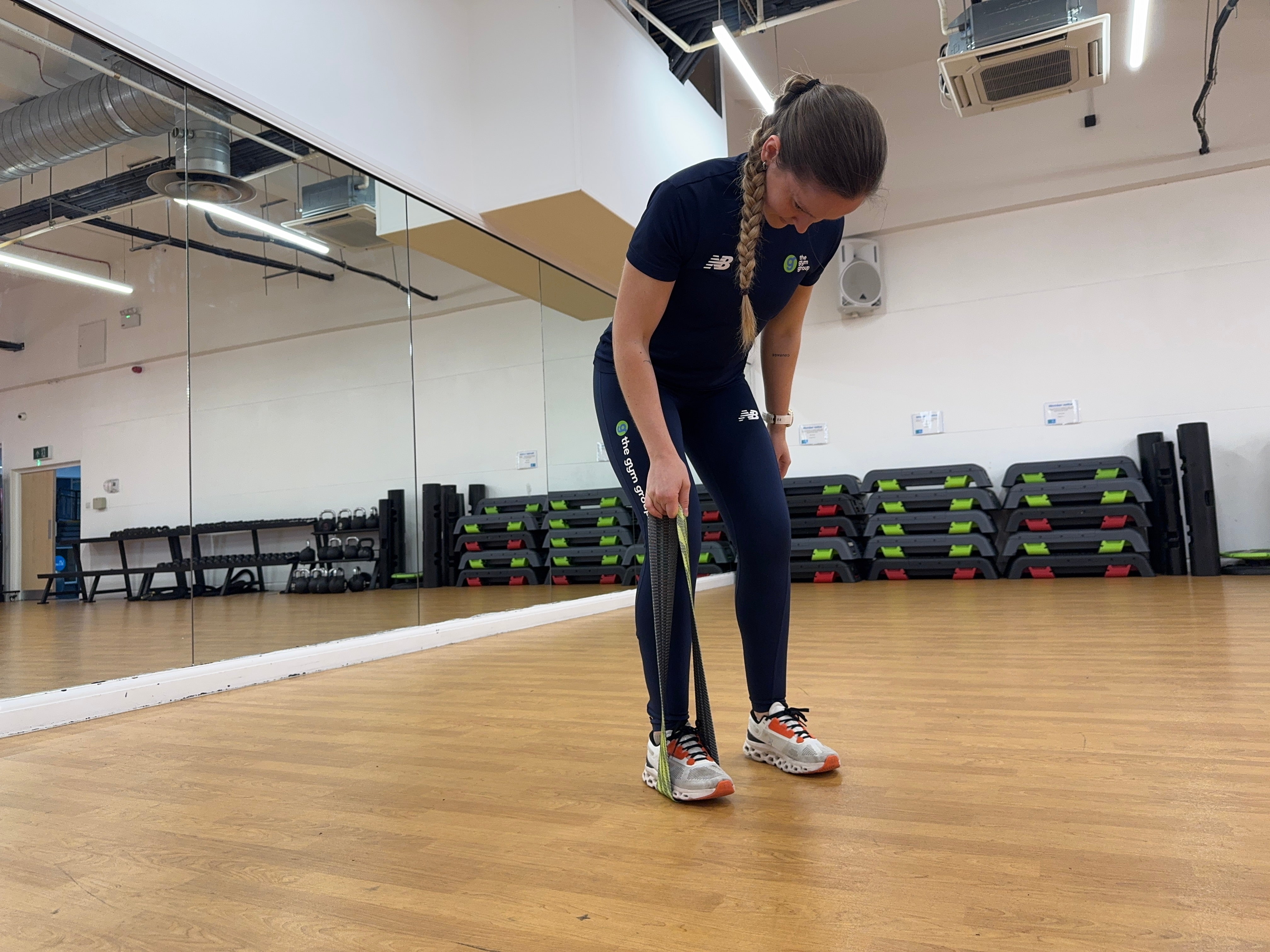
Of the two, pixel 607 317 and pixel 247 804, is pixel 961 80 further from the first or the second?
pixel 247 804

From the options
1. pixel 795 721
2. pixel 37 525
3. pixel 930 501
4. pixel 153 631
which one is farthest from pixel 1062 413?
pixel 37 525

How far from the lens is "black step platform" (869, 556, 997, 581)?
6.27 m

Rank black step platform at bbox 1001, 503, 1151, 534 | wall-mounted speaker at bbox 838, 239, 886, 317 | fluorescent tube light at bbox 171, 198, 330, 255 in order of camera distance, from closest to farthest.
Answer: fluorescent tube light at bbox 171, 198, 330, 255
black step platform at bbox 1001, 503, 1151, 534
wall-mounted speaker at bbox 838, 239, 886, 317

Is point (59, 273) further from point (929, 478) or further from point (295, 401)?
point (929, 478)

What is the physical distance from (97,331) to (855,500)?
543 centimetres

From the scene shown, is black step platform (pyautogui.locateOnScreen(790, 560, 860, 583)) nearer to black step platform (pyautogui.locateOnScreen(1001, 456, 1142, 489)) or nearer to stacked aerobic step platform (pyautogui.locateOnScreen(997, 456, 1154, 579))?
stacked aerobic step platform (pyautogui.locateOnScreen(997, 456, 1154, 579))

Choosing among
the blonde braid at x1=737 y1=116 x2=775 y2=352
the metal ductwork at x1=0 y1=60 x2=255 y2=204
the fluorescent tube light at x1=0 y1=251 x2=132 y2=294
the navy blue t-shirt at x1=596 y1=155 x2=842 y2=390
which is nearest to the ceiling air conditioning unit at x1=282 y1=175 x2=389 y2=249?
the metal ductwork at x1=0 y1=60 x2=255 y2=204

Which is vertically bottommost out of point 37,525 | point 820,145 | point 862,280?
point 37,525

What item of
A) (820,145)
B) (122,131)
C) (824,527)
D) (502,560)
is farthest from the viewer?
(824,527)

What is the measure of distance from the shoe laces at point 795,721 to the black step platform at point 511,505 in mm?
3386

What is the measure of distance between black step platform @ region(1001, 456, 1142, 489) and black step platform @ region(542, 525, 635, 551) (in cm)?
310

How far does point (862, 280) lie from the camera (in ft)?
24.1

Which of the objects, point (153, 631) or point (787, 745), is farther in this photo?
point (153, 631)

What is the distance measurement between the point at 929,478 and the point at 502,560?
3.55 m
